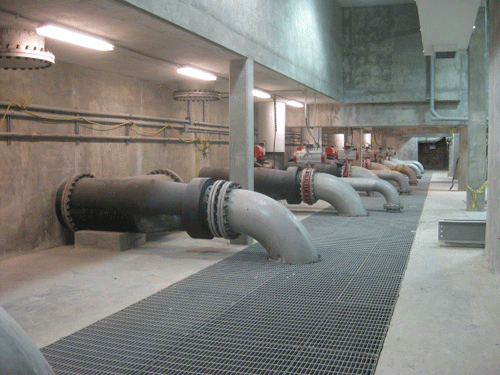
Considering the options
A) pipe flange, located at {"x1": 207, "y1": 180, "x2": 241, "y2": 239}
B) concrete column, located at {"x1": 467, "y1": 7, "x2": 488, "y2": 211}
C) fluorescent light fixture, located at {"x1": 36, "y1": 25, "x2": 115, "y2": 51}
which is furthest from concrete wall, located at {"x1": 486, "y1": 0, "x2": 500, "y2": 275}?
concrete column, located at {"x1": 467, "y1": 7, "x2": 488, "y2": 211}

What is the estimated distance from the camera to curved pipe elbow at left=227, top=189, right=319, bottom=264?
5.94 meters

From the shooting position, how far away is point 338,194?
32.8 ft

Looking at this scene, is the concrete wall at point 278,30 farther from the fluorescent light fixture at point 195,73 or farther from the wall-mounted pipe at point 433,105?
the wall-mounted pipe at point 433,105

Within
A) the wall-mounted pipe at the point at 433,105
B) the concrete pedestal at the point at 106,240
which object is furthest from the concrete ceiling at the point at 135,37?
the wall-mounted pipe at the point at 433,105

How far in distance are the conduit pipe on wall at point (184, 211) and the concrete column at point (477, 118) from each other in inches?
252

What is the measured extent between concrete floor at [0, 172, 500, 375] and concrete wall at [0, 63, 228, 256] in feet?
1.42

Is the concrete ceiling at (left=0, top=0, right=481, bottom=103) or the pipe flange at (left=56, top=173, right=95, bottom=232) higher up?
the concrete ceiling at (left=0, top=0, right=481, bottom=103)

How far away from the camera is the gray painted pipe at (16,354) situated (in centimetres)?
168

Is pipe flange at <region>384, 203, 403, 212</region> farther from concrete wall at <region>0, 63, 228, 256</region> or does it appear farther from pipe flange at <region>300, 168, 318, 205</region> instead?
concrete wall at <region>0, 63, 228, 256</region>

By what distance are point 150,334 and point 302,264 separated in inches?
102

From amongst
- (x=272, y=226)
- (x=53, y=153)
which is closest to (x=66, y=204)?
(x=53, y=153)

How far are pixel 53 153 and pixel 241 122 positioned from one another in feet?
8.82

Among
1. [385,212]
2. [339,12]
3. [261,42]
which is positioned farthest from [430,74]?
[261,42]

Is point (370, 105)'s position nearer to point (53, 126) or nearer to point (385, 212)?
point (385, 212)
